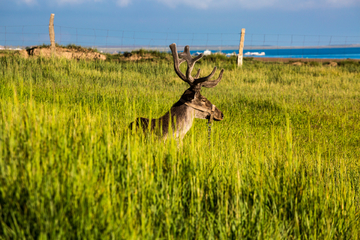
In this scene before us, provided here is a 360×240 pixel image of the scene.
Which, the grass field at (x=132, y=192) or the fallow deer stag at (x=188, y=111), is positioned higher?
the fallow deer stag at (x=188, y=111)

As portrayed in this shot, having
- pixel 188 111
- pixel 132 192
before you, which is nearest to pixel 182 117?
pixel 188 111

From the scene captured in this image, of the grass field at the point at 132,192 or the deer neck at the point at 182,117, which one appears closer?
the grass field at the point at 132,192

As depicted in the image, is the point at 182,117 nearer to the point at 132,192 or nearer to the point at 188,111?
the point at 188,111

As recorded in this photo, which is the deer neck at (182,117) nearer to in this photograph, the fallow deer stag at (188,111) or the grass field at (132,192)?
the fallow deer stag at (188,111)

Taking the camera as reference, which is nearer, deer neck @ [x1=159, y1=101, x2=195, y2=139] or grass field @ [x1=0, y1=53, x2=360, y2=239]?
grass field @ [x1=0, y1=53, x2=360, y2=239]

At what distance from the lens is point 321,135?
23.4ft

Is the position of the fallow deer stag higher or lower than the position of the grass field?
higher

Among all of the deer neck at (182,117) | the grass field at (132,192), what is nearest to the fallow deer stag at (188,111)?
the deer neck at (182,117)

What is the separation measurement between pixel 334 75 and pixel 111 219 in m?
20.1

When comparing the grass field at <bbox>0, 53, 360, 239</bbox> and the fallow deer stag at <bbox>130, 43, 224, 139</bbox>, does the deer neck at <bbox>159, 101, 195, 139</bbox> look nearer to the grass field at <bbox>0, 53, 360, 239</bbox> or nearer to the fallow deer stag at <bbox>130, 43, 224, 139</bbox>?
the fallow deer stag at <bbox>130, 43, 224, 139</bbox>

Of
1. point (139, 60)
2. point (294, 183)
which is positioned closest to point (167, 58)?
point (139, 60)

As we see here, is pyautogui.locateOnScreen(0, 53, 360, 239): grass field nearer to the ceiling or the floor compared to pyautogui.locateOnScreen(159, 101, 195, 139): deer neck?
nearer to the floor

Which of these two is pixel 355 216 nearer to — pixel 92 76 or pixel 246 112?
pixel 246 112

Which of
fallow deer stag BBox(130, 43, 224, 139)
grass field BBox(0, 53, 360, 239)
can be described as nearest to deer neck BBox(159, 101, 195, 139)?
fallow deer stag BBox(130, 43, 224, 139)
